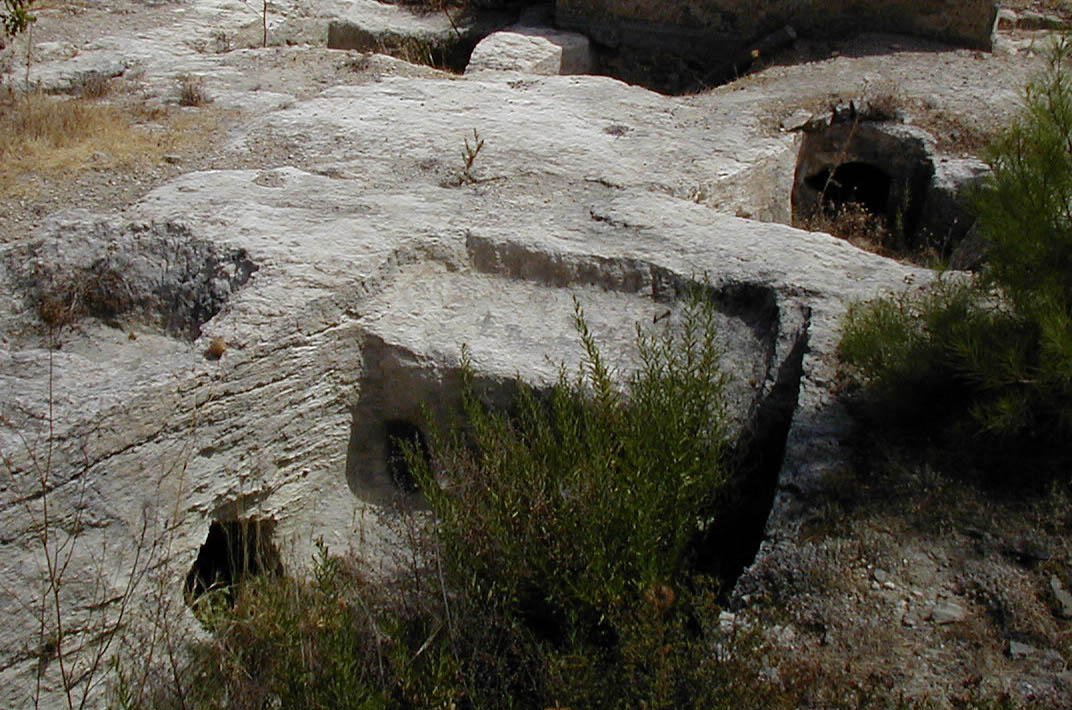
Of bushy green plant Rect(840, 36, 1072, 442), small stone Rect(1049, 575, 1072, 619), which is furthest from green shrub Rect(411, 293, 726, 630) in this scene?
small stone Rect(1049, 575, 1072, 619)

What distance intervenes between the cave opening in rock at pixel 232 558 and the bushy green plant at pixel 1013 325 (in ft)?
8.33

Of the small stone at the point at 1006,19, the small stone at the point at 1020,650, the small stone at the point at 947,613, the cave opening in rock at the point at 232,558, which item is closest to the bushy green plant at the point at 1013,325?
the small stone at the point at 947,613

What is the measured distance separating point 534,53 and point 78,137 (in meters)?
3.73

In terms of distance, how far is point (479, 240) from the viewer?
16.1 feet

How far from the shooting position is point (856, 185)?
7.58m

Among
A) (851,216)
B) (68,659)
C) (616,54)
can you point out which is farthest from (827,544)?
(616,54)

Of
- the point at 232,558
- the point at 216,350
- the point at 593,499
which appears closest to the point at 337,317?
the point at 216,350

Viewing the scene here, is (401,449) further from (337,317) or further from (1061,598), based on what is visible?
(1061,598)

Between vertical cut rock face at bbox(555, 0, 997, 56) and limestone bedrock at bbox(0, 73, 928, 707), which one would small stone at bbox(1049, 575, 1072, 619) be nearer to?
limestone bedrock at bbox(0, 73, 928, 707)

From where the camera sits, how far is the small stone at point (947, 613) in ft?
10.1

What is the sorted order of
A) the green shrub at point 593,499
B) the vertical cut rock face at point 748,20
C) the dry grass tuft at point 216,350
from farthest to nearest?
the vertical cut rock face at point 748,20, the dry grass tuft at point 216,350, the green shrub at point 593,499

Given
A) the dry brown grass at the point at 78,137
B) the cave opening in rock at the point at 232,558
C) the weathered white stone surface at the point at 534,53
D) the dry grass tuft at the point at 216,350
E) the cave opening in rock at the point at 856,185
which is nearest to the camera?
the dry grass tuft at the point at 216,350

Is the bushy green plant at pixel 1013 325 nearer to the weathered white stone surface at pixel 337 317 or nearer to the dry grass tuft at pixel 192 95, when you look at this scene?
the weathered white stone surface at pixel 337 317

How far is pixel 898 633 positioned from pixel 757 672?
0.49 meters
